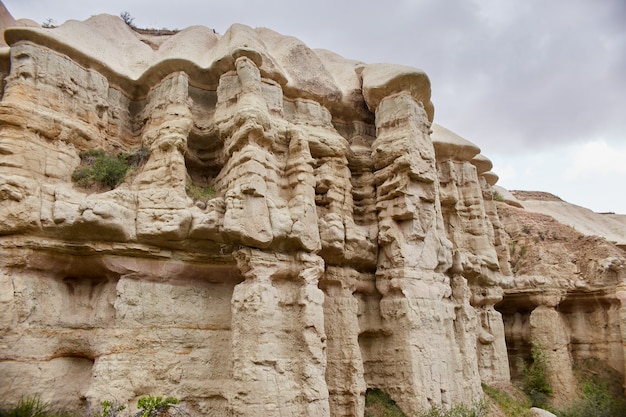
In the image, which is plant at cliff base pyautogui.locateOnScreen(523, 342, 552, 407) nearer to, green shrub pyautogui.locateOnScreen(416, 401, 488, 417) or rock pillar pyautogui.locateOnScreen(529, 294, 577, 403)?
rock pillar pyautogui.locateOnScreen(529, 294, 577, 403)

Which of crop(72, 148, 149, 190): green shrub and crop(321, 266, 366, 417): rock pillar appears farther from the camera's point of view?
crop(321, 266, 366, 417): rock pillar

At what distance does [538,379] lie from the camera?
54.7ft

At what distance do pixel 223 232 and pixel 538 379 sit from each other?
513 inches

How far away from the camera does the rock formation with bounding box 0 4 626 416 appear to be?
28.8ft

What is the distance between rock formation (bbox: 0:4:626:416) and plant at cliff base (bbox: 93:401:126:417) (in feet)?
0.79

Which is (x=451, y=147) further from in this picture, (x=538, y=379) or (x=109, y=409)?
(x=109, y=409)

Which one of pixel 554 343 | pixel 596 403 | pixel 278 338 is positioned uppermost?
pixel 278 338

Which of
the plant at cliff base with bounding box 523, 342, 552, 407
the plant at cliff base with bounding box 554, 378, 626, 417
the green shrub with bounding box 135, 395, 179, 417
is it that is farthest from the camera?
the plant at cliff base with bounding box 523, 342, 552, 407

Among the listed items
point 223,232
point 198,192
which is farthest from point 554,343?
point 198,192

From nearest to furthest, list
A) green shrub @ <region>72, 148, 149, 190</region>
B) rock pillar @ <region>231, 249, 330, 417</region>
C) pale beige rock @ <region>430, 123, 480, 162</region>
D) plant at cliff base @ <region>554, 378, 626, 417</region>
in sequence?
rock pillar @ <region>231, 249, 330, 417</region> → green shrub @ <region>72, 148, 149, 190</region> → plant at cliff base @ <region>554, 378, 626, 417</region> → pale beige rock @ <region>430, 123, 480, 162</region>

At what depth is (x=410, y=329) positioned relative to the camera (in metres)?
11.6

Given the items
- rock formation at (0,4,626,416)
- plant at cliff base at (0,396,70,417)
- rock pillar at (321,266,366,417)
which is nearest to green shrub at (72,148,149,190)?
rock formation at (0,4,626,416)

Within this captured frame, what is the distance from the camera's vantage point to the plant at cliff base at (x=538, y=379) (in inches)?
644

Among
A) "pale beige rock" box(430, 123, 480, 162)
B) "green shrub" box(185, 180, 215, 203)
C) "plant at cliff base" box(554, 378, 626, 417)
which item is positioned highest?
"pale beige rock" box(430, 123, 480, 162)
